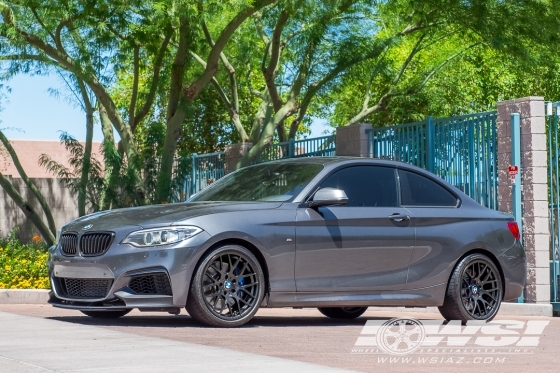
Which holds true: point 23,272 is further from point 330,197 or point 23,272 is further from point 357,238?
point 330,197

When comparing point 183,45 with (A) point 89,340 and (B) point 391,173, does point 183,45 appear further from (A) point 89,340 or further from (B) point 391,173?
(A) point 89,340

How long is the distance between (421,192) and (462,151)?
3858 millimetres

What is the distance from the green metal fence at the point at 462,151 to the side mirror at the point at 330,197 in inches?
197

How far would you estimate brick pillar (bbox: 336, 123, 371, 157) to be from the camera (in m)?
16.5

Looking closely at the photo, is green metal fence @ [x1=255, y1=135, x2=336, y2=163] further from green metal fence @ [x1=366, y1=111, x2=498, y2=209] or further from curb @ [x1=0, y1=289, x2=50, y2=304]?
curb @ [x1=0, y1=289, x2=50, y2=304]

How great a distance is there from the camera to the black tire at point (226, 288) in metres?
9.26

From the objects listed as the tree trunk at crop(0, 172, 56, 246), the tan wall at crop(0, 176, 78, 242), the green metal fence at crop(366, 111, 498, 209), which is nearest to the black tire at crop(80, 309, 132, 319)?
the green metal fence at crop(366, 111, 498, 209)

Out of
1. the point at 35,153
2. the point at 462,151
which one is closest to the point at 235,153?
the point at 462,151

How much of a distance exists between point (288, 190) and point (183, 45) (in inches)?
352

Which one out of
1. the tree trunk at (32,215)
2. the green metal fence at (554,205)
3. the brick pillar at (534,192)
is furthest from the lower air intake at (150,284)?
the tree trunk at (32,215)

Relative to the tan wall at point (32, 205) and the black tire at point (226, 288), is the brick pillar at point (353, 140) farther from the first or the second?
the tan wall at point (32, 205)

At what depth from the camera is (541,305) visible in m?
13.7

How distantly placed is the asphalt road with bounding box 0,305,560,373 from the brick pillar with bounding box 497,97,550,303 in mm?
2947

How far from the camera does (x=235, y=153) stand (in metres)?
20.8
